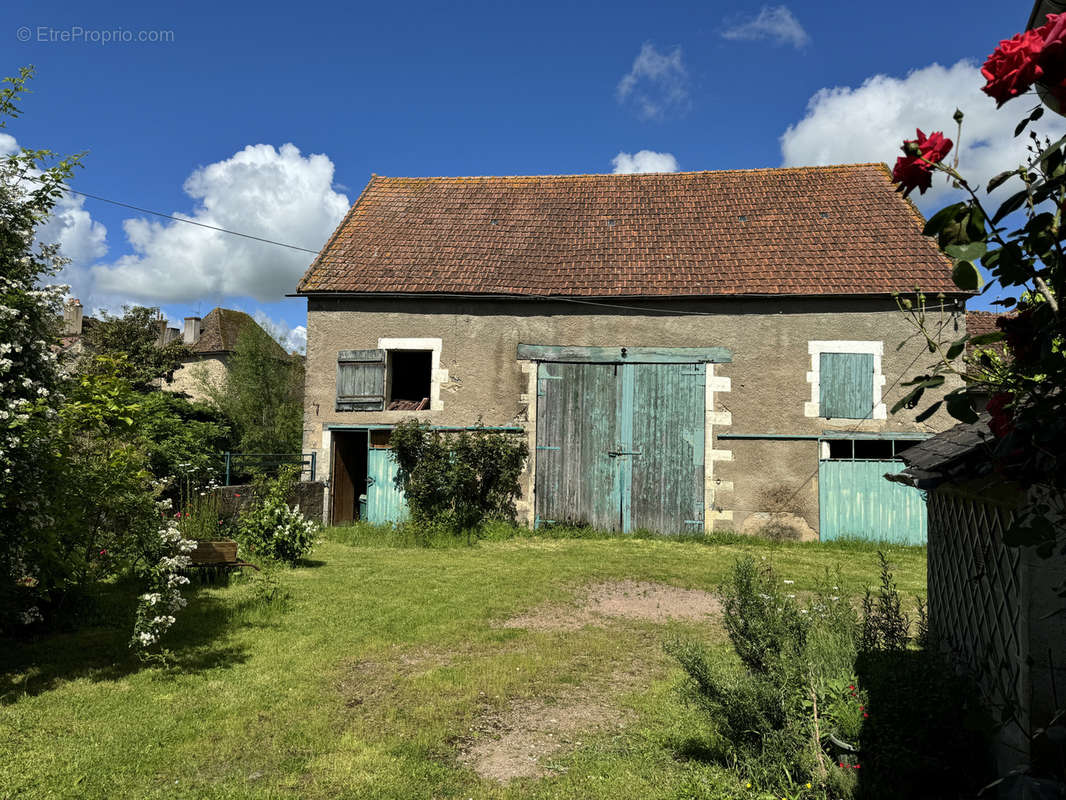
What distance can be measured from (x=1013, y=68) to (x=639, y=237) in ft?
42.3

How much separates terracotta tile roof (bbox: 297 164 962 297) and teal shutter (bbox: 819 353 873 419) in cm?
123

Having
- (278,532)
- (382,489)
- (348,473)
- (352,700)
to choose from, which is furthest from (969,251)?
(348,473)

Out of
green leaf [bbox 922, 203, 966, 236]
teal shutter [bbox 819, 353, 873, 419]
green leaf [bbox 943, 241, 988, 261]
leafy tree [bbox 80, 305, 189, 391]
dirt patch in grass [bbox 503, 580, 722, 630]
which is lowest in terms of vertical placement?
dirt patch in grass [bbox 503, 580, 722, 630]

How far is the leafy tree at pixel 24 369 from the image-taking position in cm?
464

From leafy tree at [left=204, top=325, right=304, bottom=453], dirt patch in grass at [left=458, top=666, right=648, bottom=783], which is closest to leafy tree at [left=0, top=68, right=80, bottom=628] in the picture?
dirt patch in grass at [left=458, top=666, right=648, bottom=783]

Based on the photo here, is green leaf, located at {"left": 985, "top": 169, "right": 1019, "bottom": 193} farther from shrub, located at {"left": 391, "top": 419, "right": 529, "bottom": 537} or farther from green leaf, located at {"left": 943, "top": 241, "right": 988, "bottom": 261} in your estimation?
shrub, located at {"left": 391, "top": 419, "right": 529, "bottom": 537}

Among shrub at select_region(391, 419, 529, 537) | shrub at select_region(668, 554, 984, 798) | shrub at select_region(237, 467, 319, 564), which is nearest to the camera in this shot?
shrub at select_region(668, 554, 984, 798)

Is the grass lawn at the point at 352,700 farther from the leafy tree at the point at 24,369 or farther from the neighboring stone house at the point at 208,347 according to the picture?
the neighboring stone house at the point at 208,347

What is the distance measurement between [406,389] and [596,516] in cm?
659

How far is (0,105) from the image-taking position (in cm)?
509

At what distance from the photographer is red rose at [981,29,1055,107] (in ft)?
4.73

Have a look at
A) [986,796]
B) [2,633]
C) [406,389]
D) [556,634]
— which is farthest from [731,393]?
[2,633]

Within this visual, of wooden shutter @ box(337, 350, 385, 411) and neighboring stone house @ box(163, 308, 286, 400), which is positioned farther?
neighboring stone house @ box(163, 308, 286, 400)

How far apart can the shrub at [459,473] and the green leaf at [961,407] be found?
429 inches
